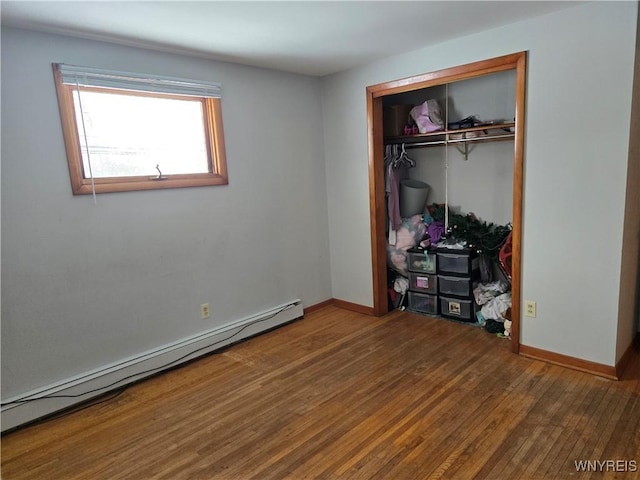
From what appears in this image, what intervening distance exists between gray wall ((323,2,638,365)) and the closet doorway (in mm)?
48

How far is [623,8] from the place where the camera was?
2258 millimetres

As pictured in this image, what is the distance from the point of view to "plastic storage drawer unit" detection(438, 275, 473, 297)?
3547 mm

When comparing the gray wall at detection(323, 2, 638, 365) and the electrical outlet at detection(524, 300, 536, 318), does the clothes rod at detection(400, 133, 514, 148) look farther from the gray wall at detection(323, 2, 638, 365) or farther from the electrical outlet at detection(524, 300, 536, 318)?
the electrical outlet at detection(524, 300, 536, 318)

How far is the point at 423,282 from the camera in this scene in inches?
150

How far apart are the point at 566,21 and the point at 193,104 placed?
2582 mm

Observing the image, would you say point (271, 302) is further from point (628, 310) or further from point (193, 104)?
point (628, 310)

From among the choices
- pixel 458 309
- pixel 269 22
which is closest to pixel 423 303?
pixel 458 309

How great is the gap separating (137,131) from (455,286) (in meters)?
2.88

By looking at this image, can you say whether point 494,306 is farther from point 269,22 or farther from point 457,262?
point 269,22

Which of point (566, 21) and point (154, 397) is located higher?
point (566, 21)

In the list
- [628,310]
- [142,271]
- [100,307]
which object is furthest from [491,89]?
[100,307]

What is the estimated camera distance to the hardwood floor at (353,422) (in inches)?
76.0

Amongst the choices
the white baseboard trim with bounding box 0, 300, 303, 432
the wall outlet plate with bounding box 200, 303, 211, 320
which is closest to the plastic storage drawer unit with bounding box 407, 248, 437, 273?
the white baseboard trim with bounding box 0, 300, 303, 432

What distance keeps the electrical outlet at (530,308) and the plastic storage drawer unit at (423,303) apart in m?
0.98
